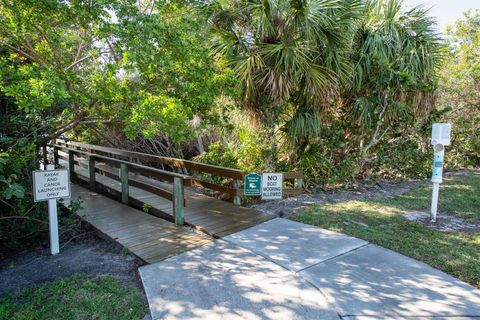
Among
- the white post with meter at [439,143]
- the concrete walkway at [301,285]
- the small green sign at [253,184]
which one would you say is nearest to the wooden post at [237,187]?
the small green sign at [253,184]

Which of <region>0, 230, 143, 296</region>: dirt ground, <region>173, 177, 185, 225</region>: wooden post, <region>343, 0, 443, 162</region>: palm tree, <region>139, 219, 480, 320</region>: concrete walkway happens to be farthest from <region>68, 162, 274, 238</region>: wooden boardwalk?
<region>343, 0, 443, 162</region>: palm tree

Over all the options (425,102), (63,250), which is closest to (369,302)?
(63,250)

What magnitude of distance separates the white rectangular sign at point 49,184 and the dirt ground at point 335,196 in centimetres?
319

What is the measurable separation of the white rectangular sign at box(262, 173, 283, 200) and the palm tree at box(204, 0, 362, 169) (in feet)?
5.53

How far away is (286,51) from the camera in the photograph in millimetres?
5797

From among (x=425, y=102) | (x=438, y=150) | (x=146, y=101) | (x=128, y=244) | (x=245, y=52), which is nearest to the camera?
(x=146, y=101)

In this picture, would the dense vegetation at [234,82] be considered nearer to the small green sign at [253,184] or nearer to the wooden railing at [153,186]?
the wooden railing at [153,186]

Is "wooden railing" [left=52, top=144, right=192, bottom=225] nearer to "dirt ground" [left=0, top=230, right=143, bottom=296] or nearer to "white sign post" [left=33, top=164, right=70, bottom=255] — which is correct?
"dirt ground" [left=0, top=230, right=143, bottom=296]

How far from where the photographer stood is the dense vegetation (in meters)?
3.70

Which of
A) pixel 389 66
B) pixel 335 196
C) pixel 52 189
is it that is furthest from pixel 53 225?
pixel 389 66

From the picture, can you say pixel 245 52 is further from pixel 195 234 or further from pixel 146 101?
pixel 195 234

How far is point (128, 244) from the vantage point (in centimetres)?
396

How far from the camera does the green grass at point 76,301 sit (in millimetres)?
2564

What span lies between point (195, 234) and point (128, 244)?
90 cm
